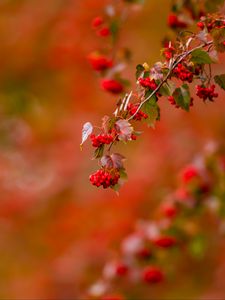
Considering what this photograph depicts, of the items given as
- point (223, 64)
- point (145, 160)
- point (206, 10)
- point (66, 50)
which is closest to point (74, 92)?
point (66, 50)

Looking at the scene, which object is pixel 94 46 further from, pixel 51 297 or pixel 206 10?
pixel 206 10

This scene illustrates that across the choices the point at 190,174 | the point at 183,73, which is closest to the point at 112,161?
the point at 183,73

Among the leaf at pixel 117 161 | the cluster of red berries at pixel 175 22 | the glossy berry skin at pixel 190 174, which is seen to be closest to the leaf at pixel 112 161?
the leaf at pixel 117 161

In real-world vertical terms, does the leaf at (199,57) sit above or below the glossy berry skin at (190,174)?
below

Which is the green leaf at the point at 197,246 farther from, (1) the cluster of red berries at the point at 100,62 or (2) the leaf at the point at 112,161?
(2) the leaf at the point at 112,161

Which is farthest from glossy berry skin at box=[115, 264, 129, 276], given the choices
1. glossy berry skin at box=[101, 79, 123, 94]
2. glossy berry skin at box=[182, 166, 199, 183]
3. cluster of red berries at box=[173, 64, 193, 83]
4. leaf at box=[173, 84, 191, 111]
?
cluster of red berries at box=[173, 64, 193, 83]

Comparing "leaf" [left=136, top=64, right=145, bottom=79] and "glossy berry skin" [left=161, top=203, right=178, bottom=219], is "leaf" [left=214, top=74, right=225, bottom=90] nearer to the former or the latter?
"leaf" [left=136, top=64, right=145, bottom=79]
